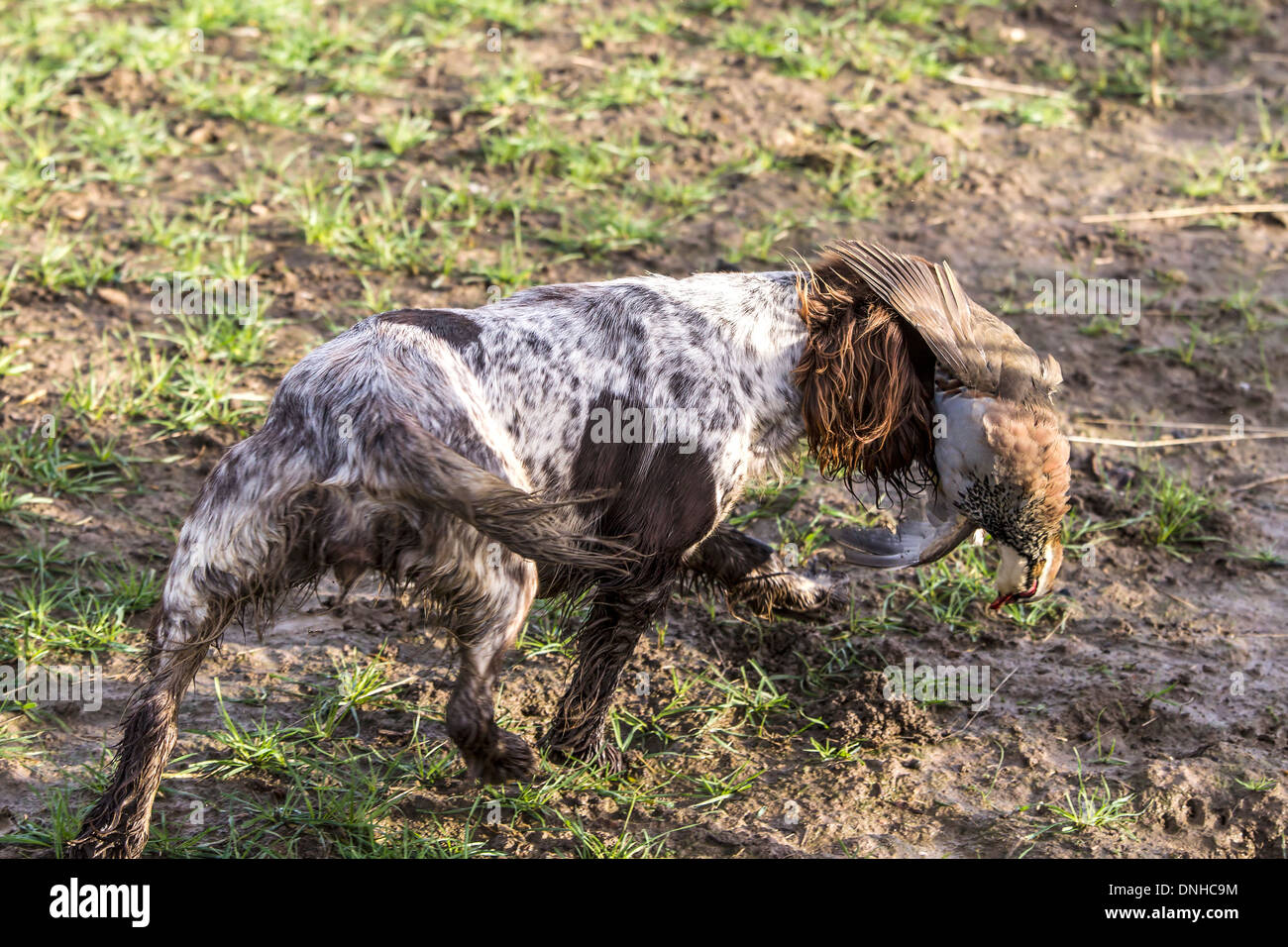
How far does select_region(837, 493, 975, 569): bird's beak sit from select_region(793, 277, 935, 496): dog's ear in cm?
23

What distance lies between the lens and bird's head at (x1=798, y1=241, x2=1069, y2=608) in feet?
12.1

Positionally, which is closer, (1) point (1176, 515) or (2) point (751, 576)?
(2) point (751, 576)

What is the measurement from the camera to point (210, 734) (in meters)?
3.99

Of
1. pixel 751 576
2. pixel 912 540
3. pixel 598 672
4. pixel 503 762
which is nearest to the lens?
pixel 503 762

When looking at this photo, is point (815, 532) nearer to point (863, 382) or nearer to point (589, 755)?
point (863, 382)

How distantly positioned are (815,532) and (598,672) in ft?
4.49

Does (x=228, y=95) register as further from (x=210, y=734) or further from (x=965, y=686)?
(x=965, y=686)

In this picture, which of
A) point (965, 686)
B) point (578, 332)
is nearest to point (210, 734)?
point (578, 332)

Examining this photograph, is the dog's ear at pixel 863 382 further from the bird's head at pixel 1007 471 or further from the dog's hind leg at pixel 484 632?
the dog's hind leg at pixel 484 632

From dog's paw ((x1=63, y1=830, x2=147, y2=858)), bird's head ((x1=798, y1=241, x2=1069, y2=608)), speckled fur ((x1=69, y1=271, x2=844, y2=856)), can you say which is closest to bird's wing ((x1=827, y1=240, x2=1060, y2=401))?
bird's head ((x1=798, y1=241, x2=1069, y2=608))

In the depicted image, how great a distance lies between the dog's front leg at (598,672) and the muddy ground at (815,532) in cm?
10

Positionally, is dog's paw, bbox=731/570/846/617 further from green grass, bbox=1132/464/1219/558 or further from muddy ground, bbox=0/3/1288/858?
green grass, bbox=1132/464/1219/558

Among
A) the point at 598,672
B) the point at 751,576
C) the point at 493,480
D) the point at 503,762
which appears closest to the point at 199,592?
the point at 493,480

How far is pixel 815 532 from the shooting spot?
495cm
